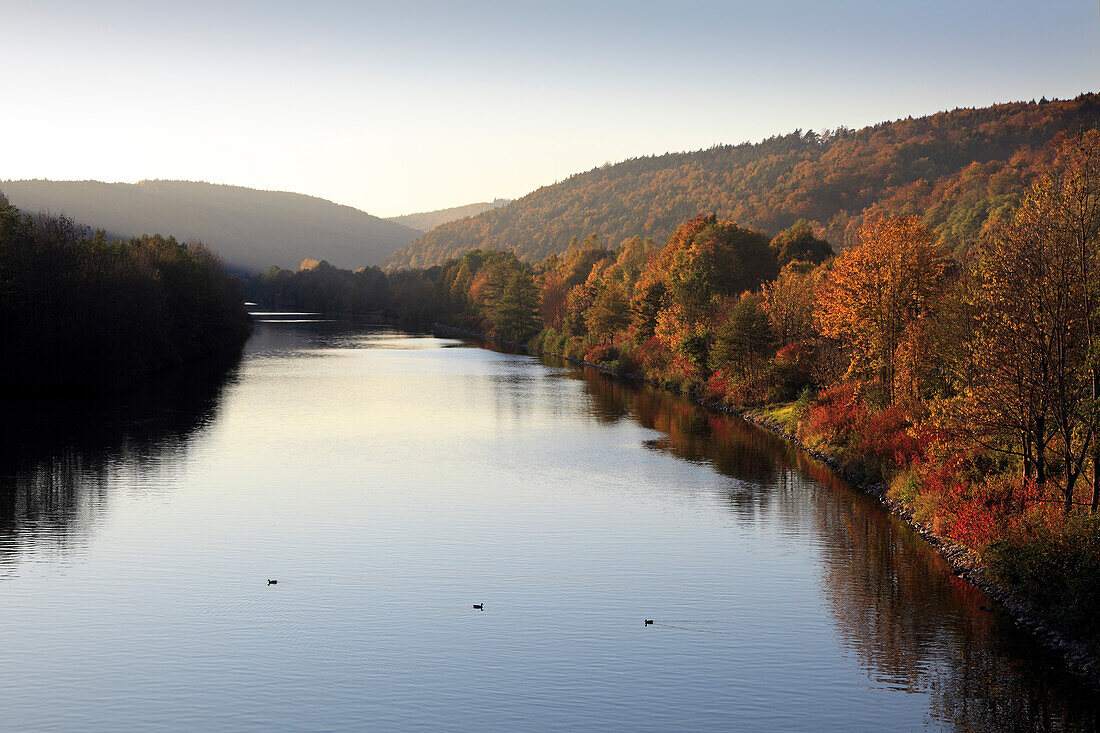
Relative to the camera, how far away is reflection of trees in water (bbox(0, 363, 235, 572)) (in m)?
35.0

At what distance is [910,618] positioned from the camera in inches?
1003

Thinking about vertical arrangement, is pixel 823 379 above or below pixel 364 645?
above

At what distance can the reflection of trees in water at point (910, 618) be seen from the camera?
20219 mm

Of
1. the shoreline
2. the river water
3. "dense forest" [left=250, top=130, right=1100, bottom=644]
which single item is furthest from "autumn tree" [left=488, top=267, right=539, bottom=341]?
the shoreline

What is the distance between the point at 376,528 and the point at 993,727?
22608 mm

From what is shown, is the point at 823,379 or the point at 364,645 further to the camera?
the point at 823,379

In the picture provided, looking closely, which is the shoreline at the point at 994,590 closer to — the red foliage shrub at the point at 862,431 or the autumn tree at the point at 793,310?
the red foliage shrub at the point at 862,431

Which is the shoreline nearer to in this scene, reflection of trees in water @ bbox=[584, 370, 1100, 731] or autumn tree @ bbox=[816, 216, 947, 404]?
reflection of trees in water @ bbox=[584, 370, 1100, 731]

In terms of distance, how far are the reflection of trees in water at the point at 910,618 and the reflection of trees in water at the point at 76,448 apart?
26.9 meters

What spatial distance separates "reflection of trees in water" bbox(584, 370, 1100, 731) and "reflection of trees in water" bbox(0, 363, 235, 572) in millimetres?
26947

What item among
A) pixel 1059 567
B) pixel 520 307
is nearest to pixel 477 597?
pixel 1059 567

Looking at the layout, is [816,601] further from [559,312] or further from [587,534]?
[559,312]

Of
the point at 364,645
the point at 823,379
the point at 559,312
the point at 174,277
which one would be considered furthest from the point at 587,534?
the point at 559,312

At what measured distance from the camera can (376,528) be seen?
35.1m
